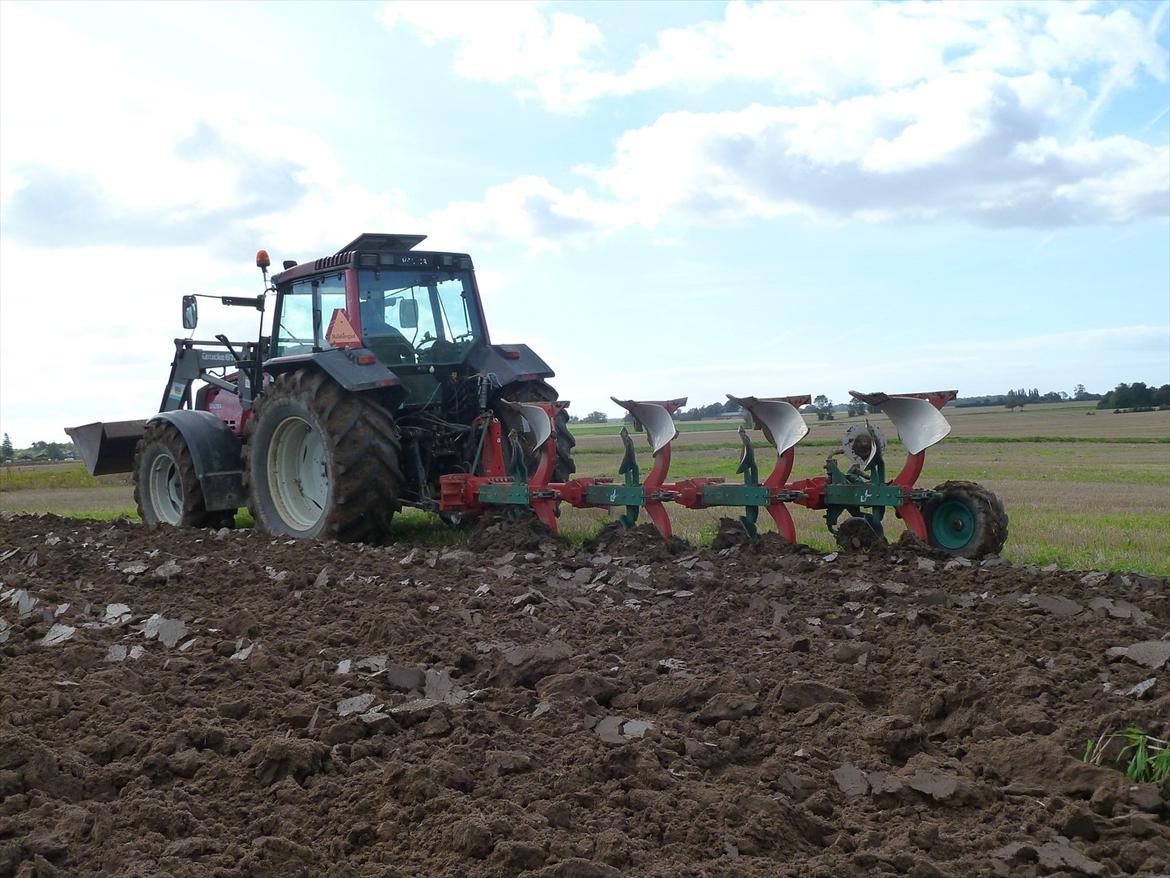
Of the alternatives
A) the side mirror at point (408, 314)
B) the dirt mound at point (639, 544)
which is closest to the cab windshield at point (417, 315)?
the side mirror at point (408, 314)

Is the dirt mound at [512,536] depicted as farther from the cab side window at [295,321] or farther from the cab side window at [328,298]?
the cab side window at [295,321]

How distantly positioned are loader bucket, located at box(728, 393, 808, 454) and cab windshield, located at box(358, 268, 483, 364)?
2683mm

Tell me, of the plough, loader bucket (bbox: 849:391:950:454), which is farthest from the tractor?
loader bucket (bbox: 849:391:950:454)

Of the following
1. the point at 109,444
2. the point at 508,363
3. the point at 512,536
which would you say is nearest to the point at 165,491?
the point at 109,444

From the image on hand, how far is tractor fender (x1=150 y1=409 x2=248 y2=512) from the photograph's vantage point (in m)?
8.92

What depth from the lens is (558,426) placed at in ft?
27.3

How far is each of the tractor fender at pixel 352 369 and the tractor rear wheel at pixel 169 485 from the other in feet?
5.79

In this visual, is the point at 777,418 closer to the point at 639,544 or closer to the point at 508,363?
the point at 639,544

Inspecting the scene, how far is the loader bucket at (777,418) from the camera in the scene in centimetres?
672

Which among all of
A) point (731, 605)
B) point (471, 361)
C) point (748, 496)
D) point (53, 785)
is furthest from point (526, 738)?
point (471, 361)

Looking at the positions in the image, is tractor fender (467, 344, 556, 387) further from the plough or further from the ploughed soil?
the ploughed soil

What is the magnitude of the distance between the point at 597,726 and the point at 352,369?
15.5 feet

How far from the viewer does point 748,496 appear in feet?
21.8

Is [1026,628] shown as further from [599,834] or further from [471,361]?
[471,361]
